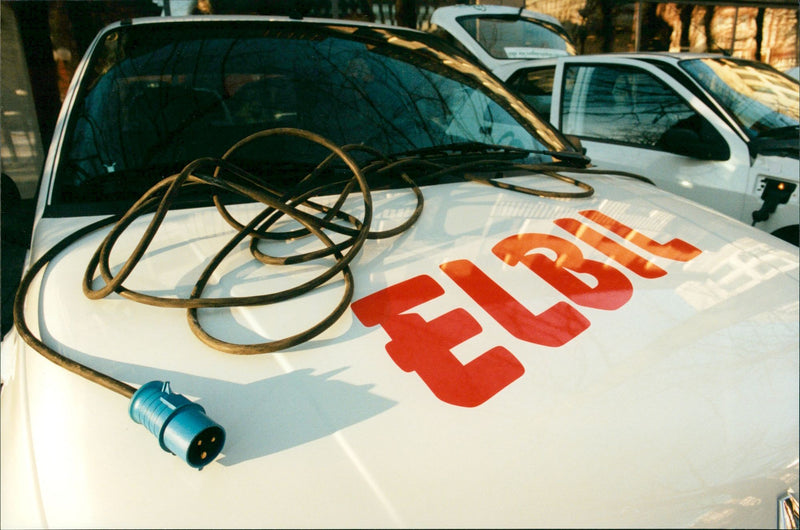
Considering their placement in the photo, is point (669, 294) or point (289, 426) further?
point (669, 294)

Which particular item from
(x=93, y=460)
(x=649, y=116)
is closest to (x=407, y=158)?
(x=93, y=460)

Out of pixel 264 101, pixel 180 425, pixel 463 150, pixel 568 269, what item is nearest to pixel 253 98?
pixel 264 101

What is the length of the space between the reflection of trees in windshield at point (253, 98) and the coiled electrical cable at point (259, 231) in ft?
0.55

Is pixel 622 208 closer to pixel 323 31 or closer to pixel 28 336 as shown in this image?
pixel 323 31

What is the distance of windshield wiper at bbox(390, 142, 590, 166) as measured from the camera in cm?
156

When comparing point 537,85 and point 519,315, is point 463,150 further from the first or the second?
point 537,85

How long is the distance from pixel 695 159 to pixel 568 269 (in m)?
2.12

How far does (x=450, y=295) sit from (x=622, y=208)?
0.67 meters

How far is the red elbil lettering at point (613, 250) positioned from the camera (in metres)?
1.10

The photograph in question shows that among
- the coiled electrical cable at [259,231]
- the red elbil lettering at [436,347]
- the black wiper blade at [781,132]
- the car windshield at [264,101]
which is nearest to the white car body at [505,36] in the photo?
the black wiper blade at [781,132]

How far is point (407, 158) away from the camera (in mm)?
1473

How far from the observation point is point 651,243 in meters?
1.22

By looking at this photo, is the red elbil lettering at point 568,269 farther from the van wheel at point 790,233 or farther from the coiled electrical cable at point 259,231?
the van wheel at point 790,233

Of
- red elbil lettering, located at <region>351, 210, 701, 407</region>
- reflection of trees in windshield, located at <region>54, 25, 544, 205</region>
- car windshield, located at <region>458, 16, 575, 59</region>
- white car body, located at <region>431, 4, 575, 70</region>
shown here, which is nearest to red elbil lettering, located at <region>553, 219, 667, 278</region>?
red elbil lettering, located at <region>351, 210, 701, 407</region>
